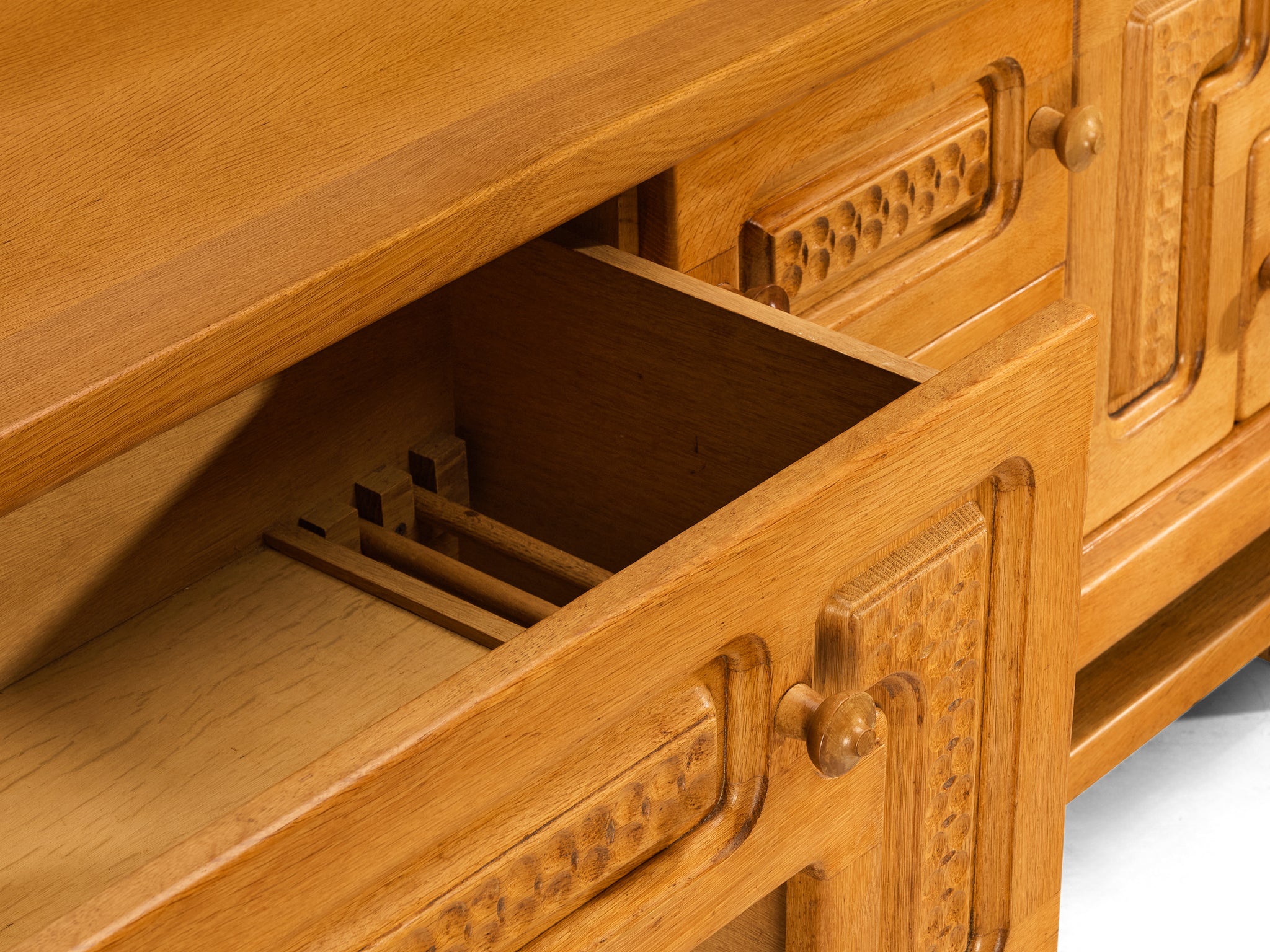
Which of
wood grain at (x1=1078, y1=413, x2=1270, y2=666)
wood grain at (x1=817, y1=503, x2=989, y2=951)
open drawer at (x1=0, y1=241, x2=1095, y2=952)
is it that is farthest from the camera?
wood grain at (x1=1078, y1=413, x2=1270, y2=666)

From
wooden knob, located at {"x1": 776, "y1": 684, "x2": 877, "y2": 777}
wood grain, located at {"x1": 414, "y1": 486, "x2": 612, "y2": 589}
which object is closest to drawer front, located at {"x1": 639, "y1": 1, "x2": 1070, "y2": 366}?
wood grain, located at {"x1": 414, "y1": 486, "x2": 612, "y2": 589}

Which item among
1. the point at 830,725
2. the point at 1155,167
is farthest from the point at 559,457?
the point at 1155,167

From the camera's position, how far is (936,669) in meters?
0.66

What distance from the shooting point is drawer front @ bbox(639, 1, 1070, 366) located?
2.60 ft

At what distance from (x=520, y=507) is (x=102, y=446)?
368mm

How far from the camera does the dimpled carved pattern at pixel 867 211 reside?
819 millimetres

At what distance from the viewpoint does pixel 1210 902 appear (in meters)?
1.17

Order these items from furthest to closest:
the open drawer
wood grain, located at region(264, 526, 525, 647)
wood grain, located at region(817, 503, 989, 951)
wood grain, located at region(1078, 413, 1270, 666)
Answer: wood grain, located at region(1078, 413, 1270, 666) → wood grain, located at region(264, 526, 525, 647) → wood grain, located at region(817, 503, 989, 951) → the open drawer

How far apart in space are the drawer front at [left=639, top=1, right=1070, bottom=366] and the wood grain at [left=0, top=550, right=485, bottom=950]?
0.74ft

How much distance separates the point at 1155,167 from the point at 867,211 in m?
0.26

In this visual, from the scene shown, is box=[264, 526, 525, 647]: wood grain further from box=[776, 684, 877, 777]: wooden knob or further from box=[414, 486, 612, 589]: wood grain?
box=[776, 684, 877, 777]: wooden knob

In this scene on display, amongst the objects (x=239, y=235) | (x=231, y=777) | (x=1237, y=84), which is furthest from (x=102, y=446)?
(x=1237, y=84)

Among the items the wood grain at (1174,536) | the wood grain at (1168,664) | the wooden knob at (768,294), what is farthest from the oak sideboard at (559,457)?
the wood grain at (1168,664)

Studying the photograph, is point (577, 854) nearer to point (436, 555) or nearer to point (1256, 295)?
point (436, 555)
